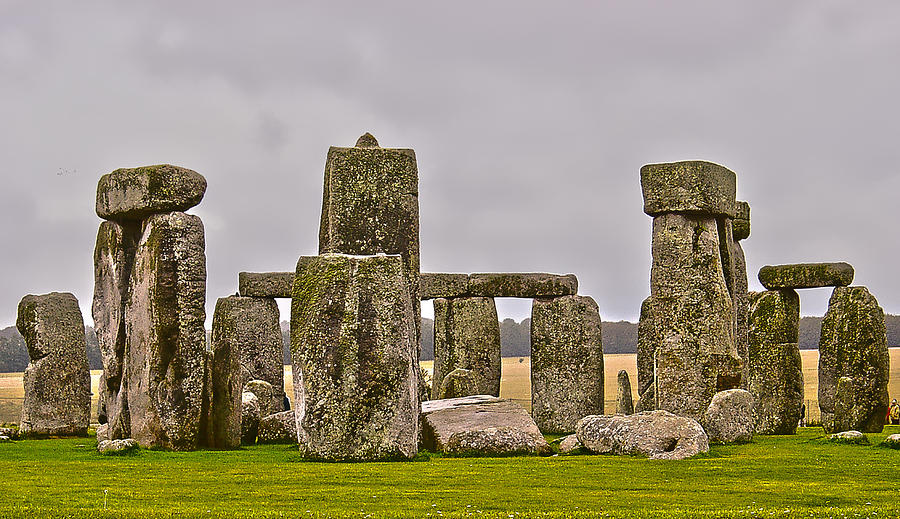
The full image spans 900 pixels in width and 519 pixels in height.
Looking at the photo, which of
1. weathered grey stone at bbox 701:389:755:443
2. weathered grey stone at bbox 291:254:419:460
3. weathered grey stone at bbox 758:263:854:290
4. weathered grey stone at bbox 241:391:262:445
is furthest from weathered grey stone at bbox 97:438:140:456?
weathered grey stone at bbox 758:263:854:290

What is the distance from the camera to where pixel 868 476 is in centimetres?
1384

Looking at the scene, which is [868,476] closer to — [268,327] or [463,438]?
[463,438]

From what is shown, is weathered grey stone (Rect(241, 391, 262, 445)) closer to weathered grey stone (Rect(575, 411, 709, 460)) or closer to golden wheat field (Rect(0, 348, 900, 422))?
weathered grey stone (Rect(575, 411, 709, 460))

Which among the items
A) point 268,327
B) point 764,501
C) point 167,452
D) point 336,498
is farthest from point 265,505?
point 268,327

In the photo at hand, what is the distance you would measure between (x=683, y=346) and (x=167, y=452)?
7.61 meters

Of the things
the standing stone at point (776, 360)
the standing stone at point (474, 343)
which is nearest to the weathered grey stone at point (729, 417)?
the standing stone at point (776, 360)

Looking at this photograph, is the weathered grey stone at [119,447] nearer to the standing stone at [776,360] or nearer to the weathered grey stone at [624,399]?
the weathered grey stone at [624,399]

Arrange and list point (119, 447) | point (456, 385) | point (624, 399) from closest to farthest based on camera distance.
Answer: point (119, 447), point (624, 399), point (456, 385)

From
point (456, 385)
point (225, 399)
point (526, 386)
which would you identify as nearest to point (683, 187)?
point (225, 399)

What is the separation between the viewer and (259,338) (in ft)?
93.2

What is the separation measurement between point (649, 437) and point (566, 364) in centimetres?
1000

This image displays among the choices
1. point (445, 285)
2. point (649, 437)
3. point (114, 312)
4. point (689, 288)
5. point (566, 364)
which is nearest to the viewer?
point (649, 437)

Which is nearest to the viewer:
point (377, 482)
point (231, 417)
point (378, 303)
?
point (377, 482)

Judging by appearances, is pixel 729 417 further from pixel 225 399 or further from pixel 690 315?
pixel 225 399
